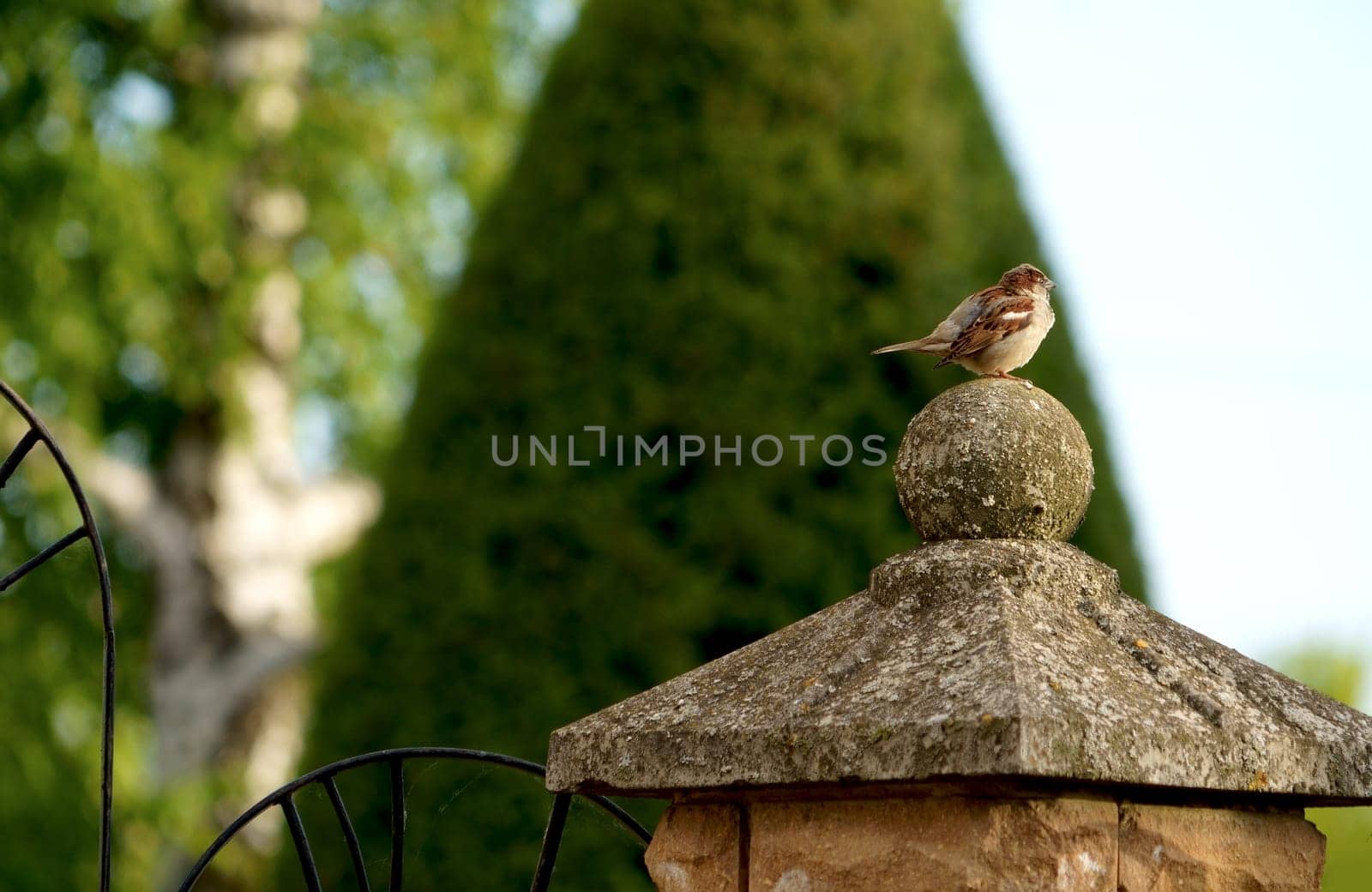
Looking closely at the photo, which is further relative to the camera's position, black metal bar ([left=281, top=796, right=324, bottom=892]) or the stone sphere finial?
black metal bar ([left=281, top=796, right=324, bottom=892])

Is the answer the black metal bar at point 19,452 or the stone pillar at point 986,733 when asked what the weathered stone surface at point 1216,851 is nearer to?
the stone pillar at point 986,733

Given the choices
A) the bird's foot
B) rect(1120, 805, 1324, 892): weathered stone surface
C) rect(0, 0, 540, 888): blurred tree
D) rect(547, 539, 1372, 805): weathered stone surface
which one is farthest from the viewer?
rect(0, 0, 540, 888): blurred tree

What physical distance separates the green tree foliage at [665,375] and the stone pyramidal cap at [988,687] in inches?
60.7

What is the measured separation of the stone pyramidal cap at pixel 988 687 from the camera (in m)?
1.51

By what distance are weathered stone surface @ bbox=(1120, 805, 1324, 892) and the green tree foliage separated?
1.73m

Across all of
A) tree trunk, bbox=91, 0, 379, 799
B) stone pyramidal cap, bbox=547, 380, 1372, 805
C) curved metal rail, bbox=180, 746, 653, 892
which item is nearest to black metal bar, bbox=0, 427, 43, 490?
curved metal rail, bbox=180, 746, 653, 892

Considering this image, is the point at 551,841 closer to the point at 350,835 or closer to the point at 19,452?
the point at 350,835

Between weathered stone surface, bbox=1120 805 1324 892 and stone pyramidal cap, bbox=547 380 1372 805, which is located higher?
stone pyramidal cap, bbox=547 380 1372 805

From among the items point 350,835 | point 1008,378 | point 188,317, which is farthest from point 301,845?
point 188,317

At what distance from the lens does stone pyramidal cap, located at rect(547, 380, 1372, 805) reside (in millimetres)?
1511

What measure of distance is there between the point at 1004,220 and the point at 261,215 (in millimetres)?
5359

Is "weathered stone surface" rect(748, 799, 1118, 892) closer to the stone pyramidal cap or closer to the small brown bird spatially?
the stone pyramidal cap

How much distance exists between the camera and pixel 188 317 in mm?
7867

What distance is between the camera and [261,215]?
807cm
